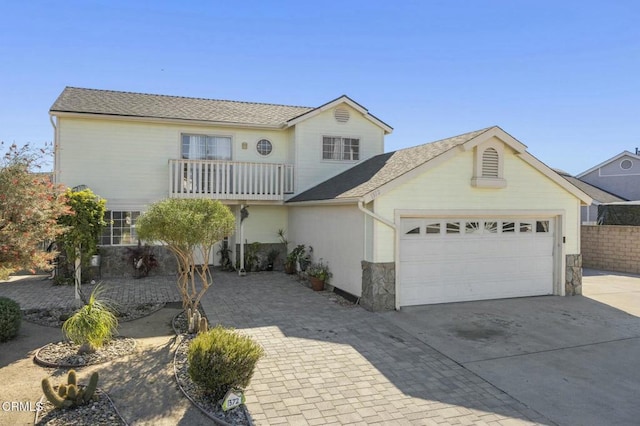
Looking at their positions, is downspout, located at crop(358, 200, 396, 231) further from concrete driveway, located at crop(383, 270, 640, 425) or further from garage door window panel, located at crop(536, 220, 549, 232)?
garage door window panel, located at crop(536, 220, 549, 232)

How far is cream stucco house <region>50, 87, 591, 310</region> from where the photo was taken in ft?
32.6

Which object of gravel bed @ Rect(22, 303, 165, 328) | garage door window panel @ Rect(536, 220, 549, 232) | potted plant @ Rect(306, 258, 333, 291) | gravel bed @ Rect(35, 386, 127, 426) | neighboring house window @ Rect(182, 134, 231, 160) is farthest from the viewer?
neighboring house window @ Rect(182, 134, 231, 160)

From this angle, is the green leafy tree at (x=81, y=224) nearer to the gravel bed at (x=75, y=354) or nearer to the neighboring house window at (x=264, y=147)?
the gravel bed at (x=75, y=354)

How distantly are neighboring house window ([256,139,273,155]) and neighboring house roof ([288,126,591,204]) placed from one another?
10.4 ft

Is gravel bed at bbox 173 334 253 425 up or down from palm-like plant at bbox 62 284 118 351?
down

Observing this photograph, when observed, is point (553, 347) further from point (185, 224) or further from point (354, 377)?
point (185, 224)

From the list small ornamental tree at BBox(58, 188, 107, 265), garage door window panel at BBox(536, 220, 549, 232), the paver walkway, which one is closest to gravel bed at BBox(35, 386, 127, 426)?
the paver walkway

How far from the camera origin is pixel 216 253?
52.3 feet

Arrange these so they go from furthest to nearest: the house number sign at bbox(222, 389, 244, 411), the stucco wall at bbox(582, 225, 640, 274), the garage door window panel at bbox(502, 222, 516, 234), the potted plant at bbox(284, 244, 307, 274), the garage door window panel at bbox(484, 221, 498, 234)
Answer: the stucco wall at bbox(582, 225, 640, 274) → the potted plant at bbox(284, 244, 307, 274) → the garage door window panel at bbox(502, 222, 516, 234) → the garage door window panel at bbox(484, 221, 498, 234) → the house number sign at bbox(222, 389, 244, 411)

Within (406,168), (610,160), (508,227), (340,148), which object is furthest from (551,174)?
(610,160)

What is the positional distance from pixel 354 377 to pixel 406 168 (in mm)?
5906

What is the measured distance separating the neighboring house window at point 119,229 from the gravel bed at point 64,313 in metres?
4.64

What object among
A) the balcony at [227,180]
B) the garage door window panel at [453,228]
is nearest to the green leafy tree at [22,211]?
the balcony at [227,180]

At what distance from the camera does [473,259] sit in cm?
1056
